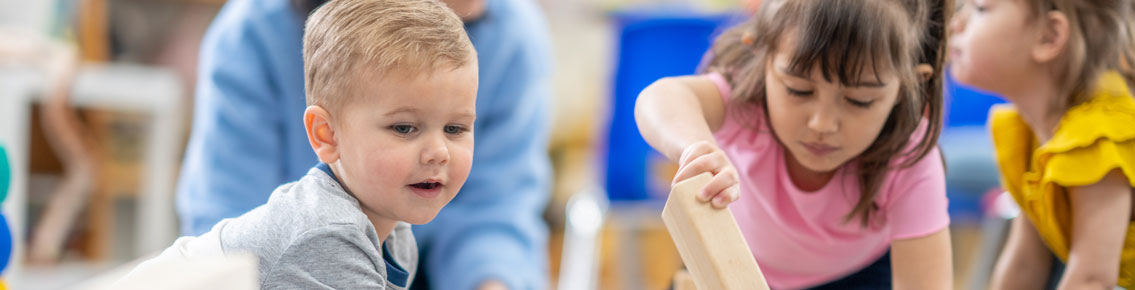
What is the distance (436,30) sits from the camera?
57cm

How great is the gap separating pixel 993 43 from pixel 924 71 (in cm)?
13

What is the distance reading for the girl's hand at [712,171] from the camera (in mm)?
557

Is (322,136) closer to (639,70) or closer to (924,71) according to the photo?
(924,71)

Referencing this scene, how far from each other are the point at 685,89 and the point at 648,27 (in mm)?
910

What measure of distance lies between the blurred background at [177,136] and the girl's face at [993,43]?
0.40 m

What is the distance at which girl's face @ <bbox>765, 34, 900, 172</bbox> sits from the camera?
0.67 m

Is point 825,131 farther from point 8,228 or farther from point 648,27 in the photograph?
point 648,27

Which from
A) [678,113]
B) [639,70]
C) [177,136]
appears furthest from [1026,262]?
[177,136]

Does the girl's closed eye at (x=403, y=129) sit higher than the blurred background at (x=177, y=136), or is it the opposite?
the girl's closed eye at (x=403, y=129)

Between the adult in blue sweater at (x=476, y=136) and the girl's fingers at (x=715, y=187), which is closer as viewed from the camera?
the girl's fingers at (x=715, y=187)

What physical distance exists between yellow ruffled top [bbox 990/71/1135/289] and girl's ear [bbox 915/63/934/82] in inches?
5.2

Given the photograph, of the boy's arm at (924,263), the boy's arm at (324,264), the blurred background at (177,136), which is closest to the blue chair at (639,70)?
the blurred background at (177,136)

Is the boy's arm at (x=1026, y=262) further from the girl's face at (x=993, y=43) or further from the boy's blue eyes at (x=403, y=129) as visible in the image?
the boy's blue eyes at (x=403, y=129)

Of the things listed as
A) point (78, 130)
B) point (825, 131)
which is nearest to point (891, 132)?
point (825, 131)
